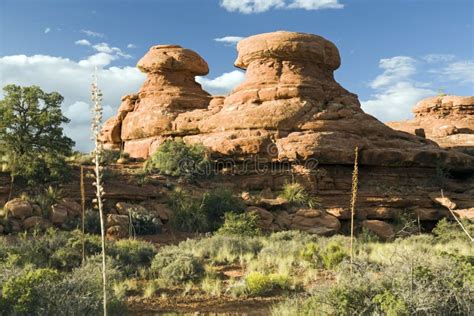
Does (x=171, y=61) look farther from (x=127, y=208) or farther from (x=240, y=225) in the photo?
(x=240, y=225)

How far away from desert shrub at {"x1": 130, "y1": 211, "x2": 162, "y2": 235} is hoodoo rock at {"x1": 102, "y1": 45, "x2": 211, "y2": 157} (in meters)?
10.2

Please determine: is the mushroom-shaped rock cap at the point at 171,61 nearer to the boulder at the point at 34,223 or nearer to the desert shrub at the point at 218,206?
the desert shrub at the point at 218,206

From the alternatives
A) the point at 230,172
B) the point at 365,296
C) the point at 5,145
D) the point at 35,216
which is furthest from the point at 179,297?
the point at 230,172

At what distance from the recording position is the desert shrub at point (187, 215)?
18.1 metres

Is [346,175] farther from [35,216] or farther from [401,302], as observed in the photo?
[401,302]

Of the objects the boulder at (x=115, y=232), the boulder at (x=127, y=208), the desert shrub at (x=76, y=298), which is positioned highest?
the boulder at (x=127, y=208)

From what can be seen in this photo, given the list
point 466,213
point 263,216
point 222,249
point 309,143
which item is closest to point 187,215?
point 263,216

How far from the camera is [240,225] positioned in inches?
689

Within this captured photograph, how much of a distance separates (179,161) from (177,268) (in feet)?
42.0

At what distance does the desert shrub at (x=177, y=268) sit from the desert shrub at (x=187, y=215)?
6.63 meters

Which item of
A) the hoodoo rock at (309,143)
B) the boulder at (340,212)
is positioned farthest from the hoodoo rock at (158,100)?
the boulder at (340,212)

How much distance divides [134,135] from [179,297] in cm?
2126

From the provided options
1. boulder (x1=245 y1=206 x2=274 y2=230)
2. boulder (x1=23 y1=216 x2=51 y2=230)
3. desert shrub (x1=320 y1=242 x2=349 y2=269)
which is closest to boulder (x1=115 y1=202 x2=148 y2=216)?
boulder (x1=23 y1=216 x2=51 y2=230)

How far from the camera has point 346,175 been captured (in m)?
22.9
